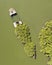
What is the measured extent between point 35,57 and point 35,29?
0.38 meters

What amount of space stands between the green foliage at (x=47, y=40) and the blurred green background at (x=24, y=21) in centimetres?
7

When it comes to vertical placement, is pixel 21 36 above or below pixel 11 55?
above

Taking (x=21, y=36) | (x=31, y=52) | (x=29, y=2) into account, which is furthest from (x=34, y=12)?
(x=31, y=52)

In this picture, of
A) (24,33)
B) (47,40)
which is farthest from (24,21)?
(47,40)

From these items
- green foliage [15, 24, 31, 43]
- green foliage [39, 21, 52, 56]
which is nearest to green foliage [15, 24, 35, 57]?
green foliage [15, 24, 31, 43]

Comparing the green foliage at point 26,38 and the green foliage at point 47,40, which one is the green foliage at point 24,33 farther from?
the green foliage at point 47,40

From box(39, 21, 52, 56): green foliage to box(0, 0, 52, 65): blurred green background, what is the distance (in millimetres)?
71

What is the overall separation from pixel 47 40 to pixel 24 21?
41cm

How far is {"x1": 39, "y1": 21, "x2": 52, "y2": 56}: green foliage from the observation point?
98.9 inches

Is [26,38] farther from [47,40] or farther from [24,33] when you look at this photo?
[47,40]

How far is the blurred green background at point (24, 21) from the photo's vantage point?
8.51 ft

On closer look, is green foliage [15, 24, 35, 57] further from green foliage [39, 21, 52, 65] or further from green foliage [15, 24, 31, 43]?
green foliage [39, 21, 52, 65]

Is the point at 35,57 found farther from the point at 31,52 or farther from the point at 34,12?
the point at 34,12

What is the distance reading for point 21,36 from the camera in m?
2.60
